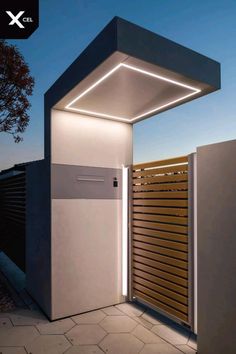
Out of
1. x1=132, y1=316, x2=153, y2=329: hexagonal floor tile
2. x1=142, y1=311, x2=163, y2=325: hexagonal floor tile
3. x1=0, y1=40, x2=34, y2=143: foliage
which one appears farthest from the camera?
x1=0, y1=40, x2=34, y2=143: foliage

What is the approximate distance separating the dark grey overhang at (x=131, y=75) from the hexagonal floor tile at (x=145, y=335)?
3.78 m

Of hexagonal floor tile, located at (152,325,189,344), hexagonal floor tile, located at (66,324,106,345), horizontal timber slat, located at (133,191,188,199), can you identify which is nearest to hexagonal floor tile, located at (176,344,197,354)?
hexagonal floor tile, located at (152,325,189,344)

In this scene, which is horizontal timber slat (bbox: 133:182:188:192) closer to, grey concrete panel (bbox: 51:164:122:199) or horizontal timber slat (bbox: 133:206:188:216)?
horizontal timber slat (bbox: 133:206:188:216)

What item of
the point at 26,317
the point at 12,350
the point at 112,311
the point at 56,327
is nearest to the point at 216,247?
the point at 112,311

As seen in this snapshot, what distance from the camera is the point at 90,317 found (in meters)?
4.35

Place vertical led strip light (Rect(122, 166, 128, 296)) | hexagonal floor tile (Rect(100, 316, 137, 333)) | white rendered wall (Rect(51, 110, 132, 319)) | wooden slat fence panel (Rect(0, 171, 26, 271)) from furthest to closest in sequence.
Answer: wooden slat fence panel (Rect(0, 171, 26, 271))
vertical led strip light (Rect(122, 166, 128, 296))
white rendered wall (Rect(51, 110, 132, 319))
hexagonal floor tile (Rect(100, 316, 137, 333))

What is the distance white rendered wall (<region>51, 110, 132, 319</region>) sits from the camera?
4344 millimetres

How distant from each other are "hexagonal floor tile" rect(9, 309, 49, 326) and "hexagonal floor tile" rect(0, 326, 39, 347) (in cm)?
16

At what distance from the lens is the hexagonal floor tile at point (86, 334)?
3.58 m

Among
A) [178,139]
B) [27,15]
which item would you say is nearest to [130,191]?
[27,15]

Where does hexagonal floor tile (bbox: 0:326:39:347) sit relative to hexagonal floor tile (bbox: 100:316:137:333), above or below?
above

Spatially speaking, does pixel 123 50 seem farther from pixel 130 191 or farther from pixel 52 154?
pixel 130 191

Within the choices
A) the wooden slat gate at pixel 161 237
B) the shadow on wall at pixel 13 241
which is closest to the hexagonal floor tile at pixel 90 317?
the wooden slat gate at pixel 161 237

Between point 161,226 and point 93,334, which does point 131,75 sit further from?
point 93,334
